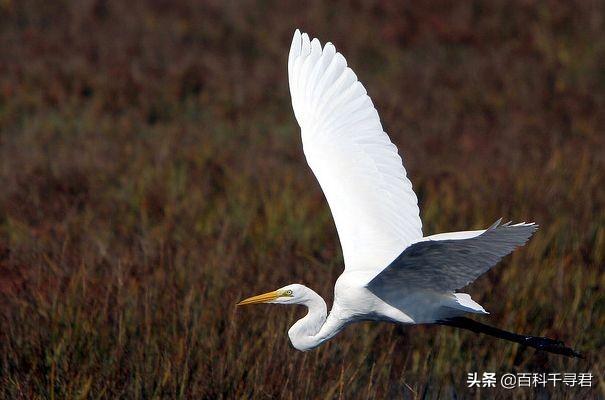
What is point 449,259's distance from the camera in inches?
135

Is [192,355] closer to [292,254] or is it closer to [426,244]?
[426,244]

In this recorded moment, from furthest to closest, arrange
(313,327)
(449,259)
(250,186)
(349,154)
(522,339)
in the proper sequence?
(250,186)
(349,154)
(522,339)
(313,327)
(449,259)

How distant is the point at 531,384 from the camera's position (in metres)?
3.97

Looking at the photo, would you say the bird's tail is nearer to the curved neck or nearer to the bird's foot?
the bird's foot

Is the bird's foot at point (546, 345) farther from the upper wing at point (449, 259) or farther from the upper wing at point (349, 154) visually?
the upper wing at point (349, 154)

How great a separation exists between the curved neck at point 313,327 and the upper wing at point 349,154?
33 centimetres

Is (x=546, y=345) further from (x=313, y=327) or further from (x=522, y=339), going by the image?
(x=313, y=327)

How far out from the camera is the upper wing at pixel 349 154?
407 centimetres

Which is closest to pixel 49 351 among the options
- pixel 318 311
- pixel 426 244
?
pixel 318 311

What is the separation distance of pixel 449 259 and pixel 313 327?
0.57 metres

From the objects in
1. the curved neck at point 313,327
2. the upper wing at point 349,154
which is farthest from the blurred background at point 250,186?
the upper wing at point 349,154

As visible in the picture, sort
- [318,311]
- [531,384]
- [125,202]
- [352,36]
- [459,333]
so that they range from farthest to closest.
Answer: [352,36] → [125,202] → [459,333] → [531,384] → [318,311]

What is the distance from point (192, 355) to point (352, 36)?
7674 millimetres

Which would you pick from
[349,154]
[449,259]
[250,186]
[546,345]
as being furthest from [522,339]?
[250,186]
